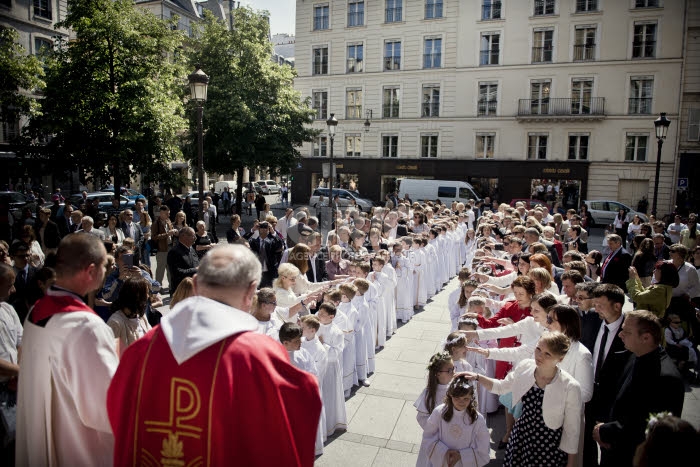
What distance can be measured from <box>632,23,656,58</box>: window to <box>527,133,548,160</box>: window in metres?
7.81

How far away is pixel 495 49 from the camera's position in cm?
3559

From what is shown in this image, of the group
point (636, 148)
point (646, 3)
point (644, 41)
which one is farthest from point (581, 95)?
point (646, 3)

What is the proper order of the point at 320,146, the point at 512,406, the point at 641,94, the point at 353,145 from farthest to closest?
the point at 320,146
the point at 353,145
the point at 641,94
the point at 512,406

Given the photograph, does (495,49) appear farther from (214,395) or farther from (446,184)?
(214,395)

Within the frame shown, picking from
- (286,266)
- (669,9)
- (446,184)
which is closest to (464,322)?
(286,266)

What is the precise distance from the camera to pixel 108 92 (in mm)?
15906

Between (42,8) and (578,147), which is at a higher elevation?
(42,8)

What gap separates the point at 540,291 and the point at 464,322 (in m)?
1.17

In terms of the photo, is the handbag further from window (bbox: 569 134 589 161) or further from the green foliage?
window (bbox: 569 134 589 161)

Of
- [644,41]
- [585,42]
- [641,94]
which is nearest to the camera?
[644,41]

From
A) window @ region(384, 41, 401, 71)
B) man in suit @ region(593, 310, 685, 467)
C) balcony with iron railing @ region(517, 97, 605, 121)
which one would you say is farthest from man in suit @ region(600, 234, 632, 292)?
window @ region(384, 41, 401, 71)

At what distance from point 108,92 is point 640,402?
676 inches

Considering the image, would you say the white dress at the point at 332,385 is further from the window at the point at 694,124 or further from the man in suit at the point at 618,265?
Result: the window at the point at 694,124

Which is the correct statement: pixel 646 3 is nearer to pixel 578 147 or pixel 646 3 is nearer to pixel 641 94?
pixel 641 94
